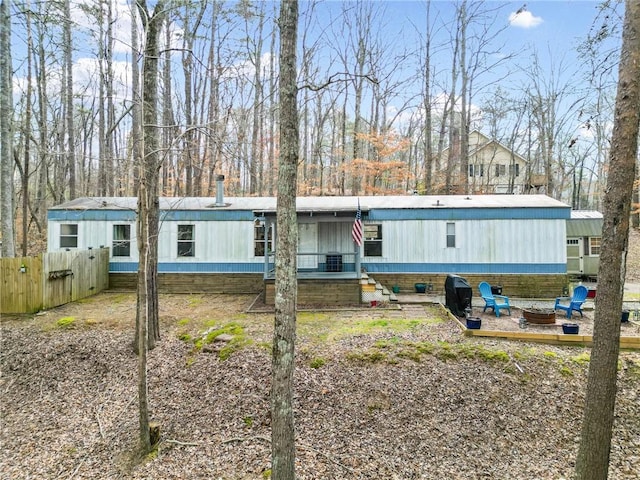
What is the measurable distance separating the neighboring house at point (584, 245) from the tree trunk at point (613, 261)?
1256cm

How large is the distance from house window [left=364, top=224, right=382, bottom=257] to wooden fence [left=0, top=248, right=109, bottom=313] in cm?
961

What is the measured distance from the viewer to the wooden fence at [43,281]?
358 inches

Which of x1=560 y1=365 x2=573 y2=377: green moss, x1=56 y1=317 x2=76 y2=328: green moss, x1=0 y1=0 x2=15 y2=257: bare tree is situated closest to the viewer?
x1=560 y1=365 x2=573 y2=377: green moss

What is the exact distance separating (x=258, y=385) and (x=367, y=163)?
16.4 m

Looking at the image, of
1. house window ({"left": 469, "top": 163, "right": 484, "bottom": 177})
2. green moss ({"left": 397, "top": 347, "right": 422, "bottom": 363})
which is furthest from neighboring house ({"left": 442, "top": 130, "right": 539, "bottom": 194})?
green moss ({"left": 397, "top": 347, "right": 422, "bottom": 363})

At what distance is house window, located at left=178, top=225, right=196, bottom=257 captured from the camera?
12789 mm

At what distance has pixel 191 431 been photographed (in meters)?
5.22

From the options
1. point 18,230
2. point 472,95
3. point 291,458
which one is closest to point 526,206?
point 291,458

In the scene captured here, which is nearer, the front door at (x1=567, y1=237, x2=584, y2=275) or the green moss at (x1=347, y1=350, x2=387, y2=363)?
the green moss at (x1=347, y1=350, x2=387, y2=363)

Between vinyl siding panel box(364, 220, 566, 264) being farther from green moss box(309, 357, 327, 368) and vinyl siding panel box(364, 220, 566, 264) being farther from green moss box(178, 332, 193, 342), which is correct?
green moss box(178, 332, 193, 342)

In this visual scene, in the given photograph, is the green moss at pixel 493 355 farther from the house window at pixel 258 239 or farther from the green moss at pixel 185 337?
the house window at pixel 258 239

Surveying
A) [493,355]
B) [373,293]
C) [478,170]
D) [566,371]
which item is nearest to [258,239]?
[373,293]

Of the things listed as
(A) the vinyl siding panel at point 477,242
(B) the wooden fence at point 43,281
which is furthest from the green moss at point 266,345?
(B) the wooden fence at point 43,281

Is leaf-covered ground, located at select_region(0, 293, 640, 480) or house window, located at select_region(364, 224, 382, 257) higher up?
house window, located at select_region(364, 224, 382, 257)
